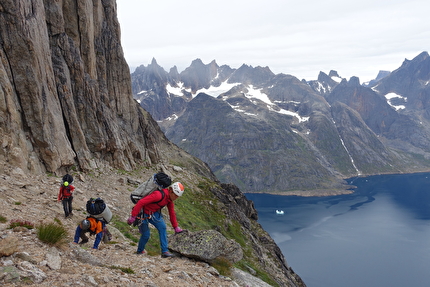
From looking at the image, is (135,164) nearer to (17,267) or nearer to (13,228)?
(13,228)

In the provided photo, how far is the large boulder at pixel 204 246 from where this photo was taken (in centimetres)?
1388

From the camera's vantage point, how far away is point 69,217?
1936 centimetres

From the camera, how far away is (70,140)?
38.7 metres

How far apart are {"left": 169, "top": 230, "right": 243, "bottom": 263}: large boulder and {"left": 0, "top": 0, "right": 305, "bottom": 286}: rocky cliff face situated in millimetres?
486

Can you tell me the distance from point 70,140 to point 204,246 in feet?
104

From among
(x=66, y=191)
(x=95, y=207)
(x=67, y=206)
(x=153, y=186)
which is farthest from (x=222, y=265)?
(x=66, y=191)

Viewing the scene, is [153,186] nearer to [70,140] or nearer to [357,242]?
[70,140]

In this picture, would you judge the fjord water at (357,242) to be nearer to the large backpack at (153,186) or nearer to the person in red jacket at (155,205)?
the person in red jacket at (155,205)

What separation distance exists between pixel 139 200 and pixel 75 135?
3107 cm

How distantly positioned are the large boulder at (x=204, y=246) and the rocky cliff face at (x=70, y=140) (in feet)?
1.59

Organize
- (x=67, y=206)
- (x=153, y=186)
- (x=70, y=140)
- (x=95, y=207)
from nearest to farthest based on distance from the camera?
(x=153, y=186), (x=95, y=207), (x=67, y=206), (x=70, y=140)

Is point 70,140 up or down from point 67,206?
up

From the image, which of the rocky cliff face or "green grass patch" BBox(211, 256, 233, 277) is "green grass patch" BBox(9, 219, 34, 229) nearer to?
the rocky cliff face

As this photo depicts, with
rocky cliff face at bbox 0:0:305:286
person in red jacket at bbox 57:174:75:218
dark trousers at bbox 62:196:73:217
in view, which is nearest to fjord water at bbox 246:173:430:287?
rocky cliff face at bbox 0:0:305:286
